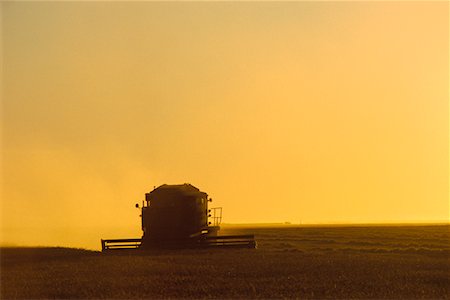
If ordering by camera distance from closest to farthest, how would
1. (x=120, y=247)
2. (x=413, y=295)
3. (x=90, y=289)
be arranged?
(x=413, y=295) < (x=90, y=289) < (x=120, y=247)

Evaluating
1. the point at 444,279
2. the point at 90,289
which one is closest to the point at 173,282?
the point at 90,289

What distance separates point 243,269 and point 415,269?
8.27m

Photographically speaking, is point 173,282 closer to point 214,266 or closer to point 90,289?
point 90,289

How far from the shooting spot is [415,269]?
3133cm

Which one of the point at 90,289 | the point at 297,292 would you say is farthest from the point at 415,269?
the point at 90,289

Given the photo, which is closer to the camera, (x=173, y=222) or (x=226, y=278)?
(x=226, y=278)

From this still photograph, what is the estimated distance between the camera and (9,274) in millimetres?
29781

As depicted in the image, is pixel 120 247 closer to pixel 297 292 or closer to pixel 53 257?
pixel 53 257

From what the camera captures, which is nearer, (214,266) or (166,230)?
(214,266)

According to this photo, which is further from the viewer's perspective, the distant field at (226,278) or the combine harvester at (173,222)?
the combine harvester at (173,222)

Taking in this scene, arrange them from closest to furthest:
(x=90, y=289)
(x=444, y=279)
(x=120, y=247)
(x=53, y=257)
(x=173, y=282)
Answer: (x=90, y=289) → (x=173, y=282) → (x=444, y=279) → (x=53, y=257) → (x=120, y=247)

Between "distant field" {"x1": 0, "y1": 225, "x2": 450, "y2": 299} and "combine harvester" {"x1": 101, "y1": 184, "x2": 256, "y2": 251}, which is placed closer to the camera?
"distant field" {"x1": 0, "y1": 225, "x2": 450, "y2": 299}

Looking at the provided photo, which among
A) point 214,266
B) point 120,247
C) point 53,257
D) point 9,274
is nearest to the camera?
point 9,274

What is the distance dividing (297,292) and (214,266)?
9897 mm
